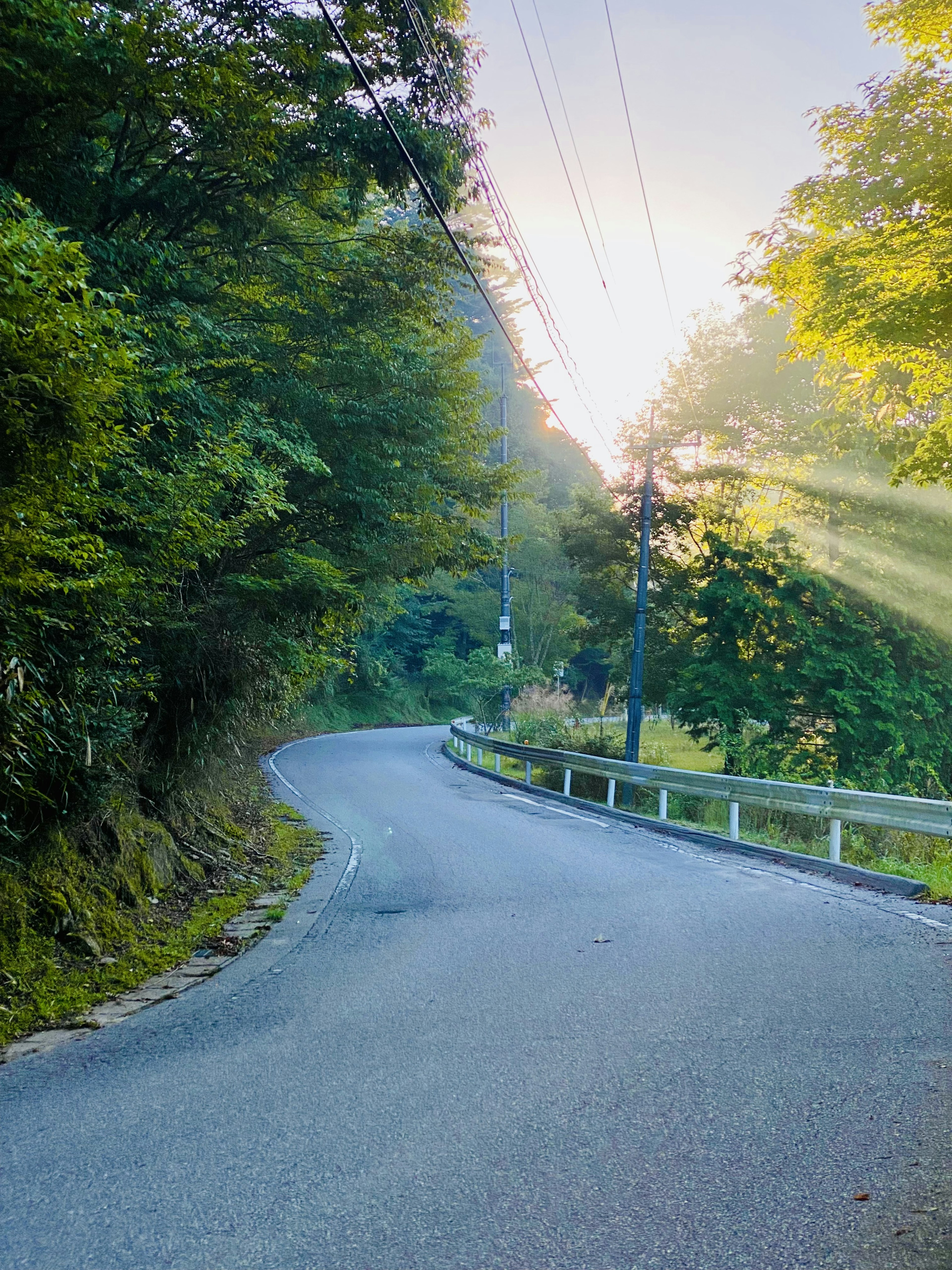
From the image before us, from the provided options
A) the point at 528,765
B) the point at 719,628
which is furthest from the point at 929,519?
the point at 528,765

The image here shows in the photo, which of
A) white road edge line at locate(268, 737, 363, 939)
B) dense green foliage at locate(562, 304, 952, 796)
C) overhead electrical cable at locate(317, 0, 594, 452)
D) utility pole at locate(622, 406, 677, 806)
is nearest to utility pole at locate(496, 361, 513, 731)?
dense green foliage at locate(562, 304, 952, 796)

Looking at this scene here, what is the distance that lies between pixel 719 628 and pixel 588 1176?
21.9m

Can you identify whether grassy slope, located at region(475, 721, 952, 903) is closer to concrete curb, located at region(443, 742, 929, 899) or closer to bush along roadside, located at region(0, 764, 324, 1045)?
concrete curb, located at region(443, 742, 929, 899)

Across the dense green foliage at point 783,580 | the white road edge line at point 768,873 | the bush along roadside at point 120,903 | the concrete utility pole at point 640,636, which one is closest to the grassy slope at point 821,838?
the white road edge line at point 768,873

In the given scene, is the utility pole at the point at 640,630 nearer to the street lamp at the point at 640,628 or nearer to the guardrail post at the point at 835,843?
the street lamp at the point at 640,628

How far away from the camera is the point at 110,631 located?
22.4 feet

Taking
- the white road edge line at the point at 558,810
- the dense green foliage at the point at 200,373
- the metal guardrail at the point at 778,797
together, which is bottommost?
the white road edge line at the point at 558,810

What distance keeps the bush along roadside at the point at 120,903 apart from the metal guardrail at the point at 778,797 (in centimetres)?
635

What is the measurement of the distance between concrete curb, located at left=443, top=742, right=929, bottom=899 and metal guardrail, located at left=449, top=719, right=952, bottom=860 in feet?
0.83

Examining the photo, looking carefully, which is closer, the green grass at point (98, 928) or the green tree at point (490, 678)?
the green grass at point (98, 928)

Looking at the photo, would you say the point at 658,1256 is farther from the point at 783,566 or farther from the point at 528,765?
the point at 783,566

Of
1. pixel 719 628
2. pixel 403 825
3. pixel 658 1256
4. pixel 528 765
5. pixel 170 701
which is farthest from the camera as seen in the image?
pixel 719 628

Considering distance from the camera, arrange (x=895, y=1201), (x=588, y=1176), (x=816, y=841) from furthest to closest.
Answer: (x=816, y=841) < (x=588, y=1176) < (x=895, y=1201)

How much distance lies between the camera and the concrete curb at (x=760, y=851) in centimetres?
922
